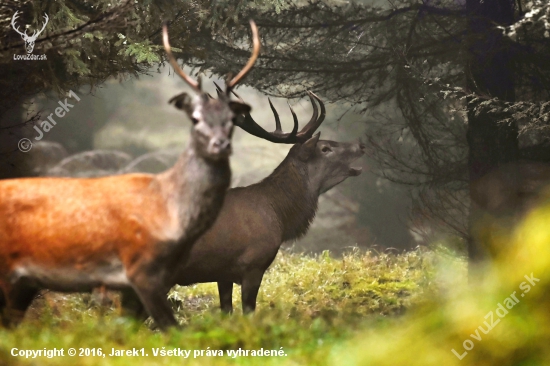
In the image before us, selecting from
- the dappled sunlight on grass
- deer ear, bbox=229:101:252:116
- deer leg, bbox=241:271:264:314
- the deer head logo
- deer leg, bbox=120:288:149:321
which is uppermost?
the deer head logo

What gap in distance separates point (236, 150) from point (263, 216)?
23.6 ft

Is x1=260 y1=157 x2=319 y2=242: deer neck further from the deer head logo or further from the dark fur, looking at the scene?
the deer head logo

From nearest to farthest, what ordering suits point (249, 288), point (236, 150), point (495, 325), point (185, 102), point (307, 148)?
point (495, 325) → point (185, 102) → point (249, 288) → point (307, 148) → point (236, 150)

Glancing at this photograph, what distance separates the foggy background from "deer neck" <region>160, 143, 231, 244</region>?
23.3 feet

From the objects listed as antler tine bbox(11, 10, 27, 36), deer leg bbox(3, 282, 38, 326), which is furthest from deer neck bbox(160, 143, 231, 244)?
antler tine bbox(11, 10, 27, 36)

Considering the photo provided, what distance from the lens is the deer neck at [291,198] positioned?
566 centimetres

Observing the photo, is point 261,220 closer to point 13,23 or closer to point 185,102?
point 185,102

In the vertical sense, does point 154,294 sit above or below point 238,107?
below

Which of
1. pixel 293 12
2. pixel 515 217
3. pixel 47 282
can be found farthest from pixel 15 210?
pixel 515 217

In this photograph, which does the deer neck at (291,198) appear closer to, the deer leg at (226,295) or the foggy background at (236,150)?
the deer leg at (226,295)

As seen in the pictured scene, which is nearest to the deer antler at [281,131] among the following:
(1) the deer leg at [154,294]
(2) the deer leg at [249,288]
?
(2) the deer leg at [249,288]

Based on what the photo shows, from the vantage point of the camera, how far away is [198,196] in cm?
378

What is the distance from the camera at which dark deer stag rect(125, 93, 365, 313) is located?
520 centimetres

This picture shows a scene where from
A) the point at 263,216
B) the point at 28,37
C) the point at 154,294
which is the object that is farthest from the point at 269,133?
the point at 154,294
